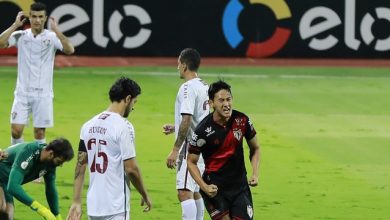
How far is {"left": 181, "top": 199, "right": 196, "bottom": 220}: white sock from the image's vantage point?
562 inches

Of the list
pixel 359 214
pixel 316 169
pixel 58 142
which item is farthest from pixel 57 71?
pixel 58 142

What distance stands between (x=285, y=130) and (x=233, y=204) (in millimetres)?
11039

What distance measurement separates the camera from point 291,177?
19.2 meters

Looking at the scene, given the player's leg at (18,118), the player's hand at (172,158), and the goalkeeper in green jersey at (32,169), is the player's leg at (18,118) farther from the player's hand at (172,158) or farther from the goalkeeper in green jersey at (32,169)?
the player's hand at (172,158)

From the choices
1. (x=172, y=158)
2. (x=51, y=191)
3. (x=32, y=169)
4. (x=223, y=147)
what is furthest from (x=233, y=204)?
(x=32, y=169)

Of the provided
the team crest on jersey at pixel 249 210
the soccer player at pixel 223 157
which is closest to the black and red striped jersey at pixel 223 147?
the soccer player at pixel 223 157

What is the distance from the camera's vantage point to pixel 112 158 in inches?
454

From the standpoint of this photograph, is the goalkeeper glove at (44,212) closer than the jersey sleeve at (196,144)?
No

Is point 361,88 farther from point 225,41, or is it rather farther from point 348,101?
point 225,41

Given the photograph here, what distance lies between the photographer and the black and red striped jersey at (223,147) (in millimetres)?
12508

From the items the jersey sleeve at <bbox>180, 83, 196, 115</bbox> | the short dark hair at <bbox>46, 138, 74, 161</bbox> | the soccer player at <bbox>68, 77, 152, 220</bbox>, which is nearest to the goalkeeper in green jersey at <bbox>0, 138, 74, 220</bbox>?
the short dark hair at <bbox>46, 138, 74, 161</bbox>

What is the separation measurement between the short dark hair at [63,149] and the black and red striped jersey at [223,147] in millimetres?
1425

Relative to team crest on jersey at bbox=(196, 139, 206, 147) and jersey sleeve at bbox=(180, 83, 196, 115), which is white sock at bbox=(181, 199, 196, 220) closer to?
jersey sleeve at bbox=(180, 83, 196, 115)

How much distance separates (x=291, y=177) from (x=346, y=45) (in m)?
13.2
